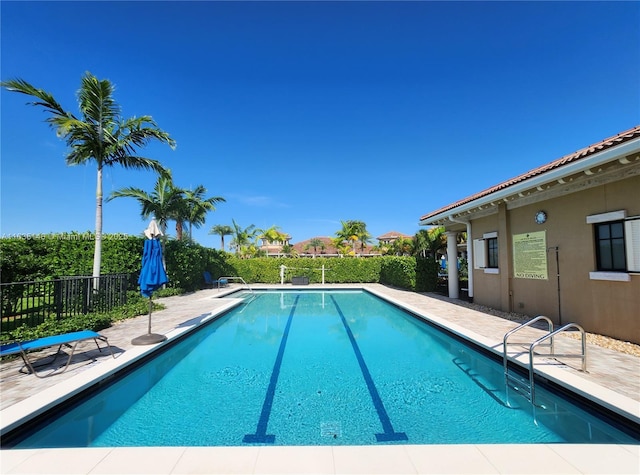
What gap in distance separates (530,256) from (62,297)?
13.8 metres

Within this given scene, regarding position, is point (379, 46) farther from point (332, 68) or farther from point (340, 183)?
point (340, 183)

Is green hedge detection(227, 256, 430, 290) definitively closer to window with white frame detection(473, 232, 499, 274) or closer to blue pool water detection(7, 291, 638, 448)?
window with white frame detection(473, 232, 499, 274)

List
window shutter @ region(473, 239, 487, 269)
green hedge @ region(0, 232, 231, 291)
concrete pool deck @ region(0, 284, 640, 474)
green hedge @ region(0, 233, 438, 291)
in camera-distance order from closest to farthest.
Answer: concrete pool deck @ region(0, 284, 640, 474) → green hedge @ region(0, 232, 231, 291) → green hedge @ region(0, 233, 438, 291) → window shutter @ region(473, 239, 487, 269)

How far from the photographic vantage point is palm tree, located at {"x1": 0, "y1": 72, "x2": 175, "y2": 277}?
33.1 feet

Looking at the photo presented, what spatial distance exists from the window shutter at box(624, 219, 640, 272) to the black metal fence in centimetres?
1300

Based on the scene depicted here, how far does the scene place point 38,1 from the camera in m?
7.73

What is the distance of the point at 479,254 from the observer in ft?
38.7

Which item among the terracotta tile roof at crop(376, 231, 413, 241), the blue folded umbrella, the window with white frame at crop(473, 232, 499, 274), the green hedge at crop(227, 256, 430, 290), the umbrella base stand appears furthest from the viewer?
the terracotta tile roof at crop(376, 231, 413, 241)

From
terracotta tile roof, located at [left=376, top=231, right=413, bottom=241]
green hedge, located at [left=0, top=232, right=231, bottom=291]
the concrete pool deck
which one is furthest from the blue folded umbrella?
terracotta tile roof, located at [left=376, top=231, right=413, bottom=241]

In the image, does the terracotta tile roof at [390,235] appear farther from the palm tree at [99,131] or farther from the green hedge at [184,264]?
the palm tree at [99,131]

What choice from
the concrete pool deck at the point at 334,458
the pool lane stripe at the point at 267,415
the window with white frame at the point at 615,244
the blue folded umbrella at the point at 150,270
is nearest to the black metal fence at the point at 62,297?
the blue folded umbrella at the point at 150,270

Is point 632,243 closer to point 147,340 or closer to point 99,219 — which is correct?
point 147,340

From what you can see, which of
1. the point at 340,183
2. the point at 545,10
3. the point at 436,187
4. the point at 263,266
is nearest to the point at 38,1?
the point at 545,10

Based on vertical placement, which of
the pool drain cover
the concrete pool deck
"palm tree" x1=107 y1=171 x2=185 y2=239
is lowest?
the pool drain cover
